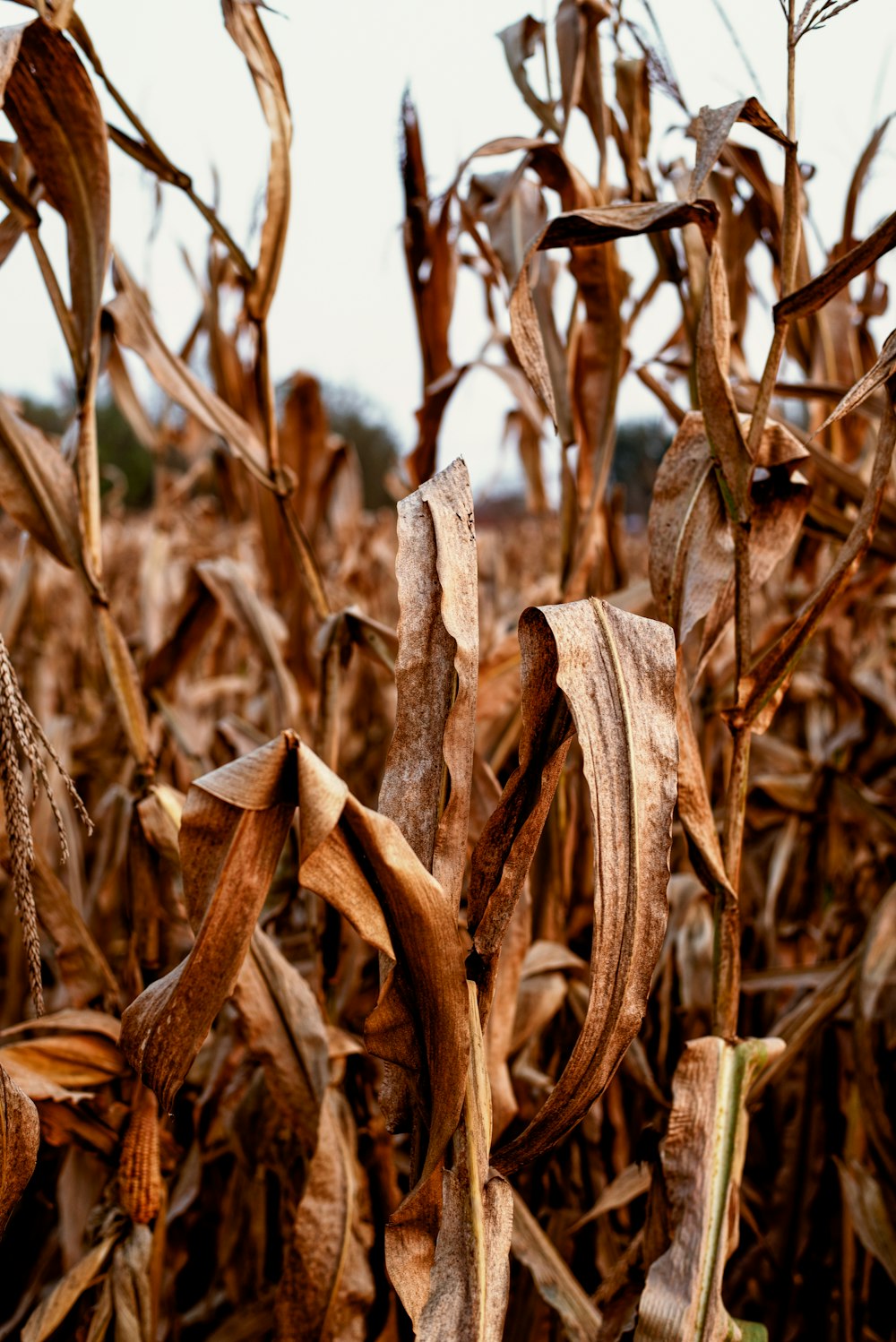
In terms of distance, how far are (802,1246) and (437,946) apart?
77 centimetres

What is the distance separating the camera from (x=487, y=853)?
1.65ft

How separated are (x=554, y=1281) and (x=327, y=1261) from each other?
168mm

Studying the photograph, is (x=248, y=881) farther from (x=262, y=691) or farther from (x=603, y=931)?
(x=262, y=691)

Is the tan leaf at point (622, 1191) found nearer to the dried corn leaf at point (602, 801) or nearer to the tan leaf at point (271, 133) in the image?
the dried corn leaf at point (602, 801)

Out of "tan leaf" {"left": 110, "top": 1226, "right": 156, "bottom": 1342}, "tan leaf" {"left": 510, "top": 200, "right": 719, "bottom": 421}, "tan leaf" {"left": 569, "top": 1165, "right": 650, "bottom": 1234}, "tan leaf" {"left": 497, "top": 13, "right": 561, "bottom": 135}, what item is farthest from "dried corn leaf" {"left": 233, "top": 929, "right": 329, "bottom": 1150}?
"tan leaf" {"left": 497, "top": 13, "right": 561, "bottom": 135}

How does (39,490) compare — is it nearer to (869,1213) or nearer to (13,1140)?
(13,1140)

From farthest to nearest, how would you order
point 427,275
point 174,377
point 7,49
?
point 427,275 → point 174,377 → point 7,49

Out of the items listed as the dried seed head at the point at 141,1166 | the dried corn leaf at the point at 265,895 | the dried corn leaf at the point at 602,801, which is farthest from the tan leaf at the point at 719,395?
the dried seed head at the point at 141,1166

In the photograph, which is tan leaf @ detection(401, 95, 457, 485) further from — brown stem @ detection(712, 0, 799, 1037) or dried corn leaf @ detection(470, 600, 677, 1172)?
dried corn leaf @ detection(470, 600, 677, 1172)

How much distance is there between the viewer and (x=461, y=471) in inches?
20.2

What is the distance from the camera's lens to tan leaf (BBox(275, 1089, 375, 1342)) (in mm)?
699

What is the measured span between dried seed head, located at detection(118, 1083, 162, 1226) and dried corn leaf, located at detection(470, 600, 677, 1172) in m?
0.34

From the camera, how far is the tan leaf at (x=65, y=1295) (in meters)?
0.66

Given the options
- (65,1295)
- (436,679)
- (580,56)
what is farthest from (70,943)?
(580,56)
